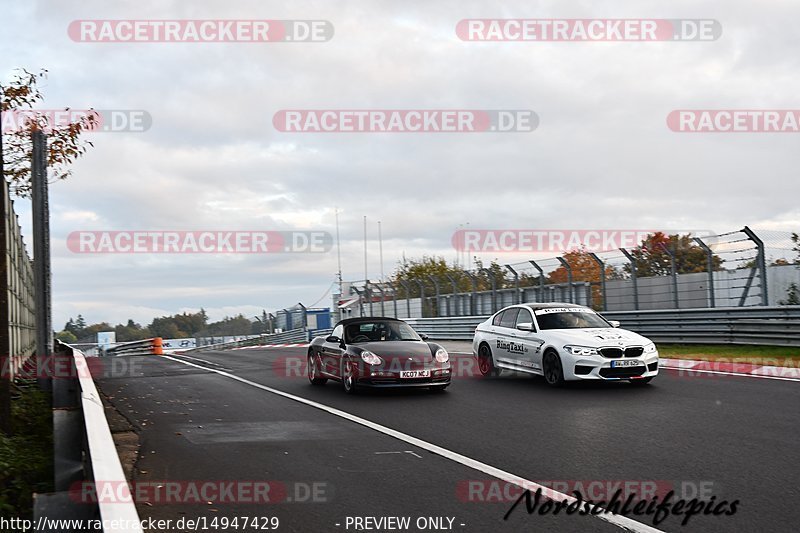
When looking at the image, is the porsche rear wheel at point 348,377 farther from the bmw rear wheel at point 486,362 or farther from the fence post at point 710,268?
the fence post at point 710,268

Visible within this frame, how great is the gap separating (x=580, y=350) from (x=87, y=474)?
9.97 meters

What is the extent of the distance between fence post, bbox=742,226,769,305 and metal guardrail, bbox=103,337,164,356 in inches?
1207

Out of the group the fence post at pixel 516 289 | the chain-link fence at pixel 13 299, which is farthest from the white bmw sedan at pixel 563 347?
the fence post at pixel 516 289

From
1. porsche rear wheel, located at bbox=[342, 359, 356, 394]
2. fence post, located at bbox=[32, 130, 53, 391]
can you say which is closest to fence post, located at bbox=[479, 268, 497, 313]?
porsche rear wheel, located at bbox=[342, 359, 356, 394]

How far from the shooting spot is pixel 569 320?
48.3 ft

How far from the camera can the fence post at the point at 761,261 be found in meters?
18.7

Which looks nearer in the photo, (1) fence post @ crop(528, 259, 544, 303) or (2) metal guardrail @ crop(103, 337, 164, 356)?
(1) fence post @ crop(528, 259, 544, 303)

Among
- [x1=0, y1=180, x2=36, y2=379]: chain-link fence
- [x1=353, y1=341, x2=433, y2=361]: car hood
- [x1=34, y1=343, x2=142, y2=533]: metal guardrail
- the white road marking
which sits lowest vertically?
the white road marking

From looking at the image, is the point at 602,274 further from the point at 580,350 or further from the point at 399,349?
the point at 399,349

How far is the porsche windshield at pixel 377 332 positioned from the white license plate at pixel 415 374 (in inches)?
48.2

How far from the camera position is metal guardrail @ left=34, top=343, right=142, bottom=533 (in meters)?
3.45

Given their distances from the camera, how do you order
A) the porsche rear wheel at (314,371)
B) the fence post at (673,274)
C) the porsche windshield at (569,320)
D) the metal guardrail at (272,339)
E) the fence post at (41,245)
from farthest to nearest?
the metal guardrail at (272,339) → the fence post at (673,274) → the porsche rear wheel at (314,371) → the porsche windshield at (569,320) → the fence post at (41,245)

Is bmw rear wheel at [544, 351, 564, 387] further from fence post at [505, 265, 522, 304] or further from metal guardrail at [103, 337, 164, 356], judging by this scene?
metal guardrail at [103, 337, 164, 356]

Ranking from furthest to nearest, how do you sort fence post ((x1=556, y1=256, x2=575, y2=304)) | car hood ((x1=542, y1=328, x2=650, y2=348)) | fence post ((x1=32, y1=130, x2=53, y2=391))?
fence post ((x1=556, y1=256, x2=575, y2=304)) → fence post ((x1=32, y1=130, x2=53, y2=391)) → car hood ((x1=542, y1=328, x2=650, y2=348))
